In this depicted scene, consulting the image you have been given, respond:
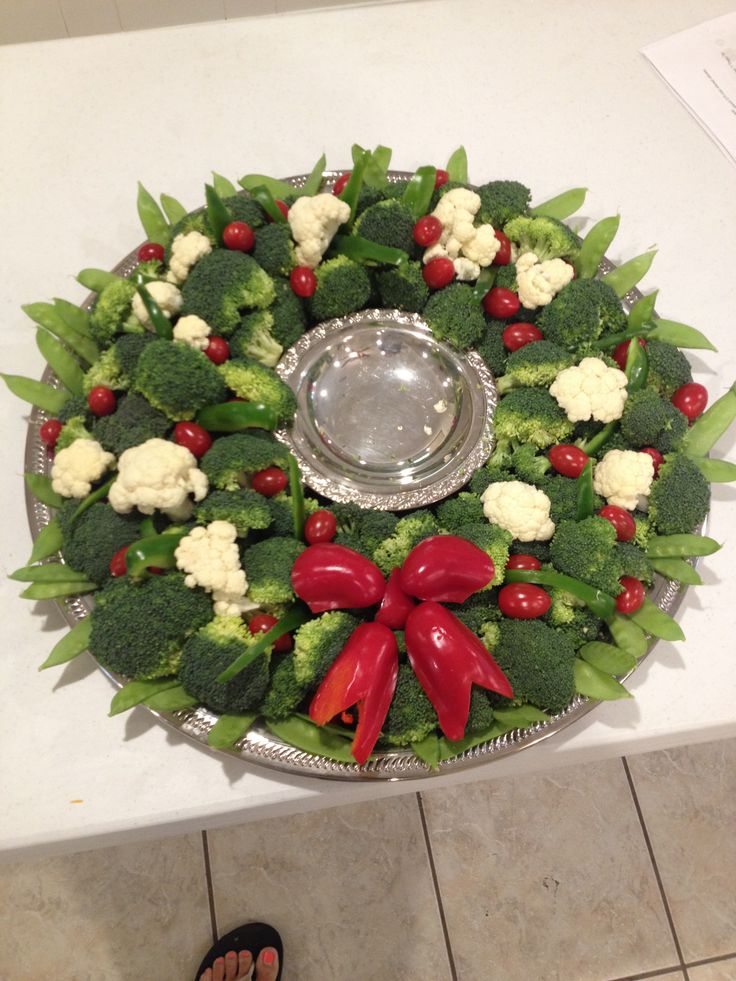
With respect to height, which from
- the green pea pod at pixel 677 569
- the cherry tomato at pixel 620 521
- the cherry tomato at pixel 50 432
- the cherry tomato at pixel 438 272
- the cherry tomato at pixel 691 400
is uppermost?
the cherry tomato at pixel 438 272

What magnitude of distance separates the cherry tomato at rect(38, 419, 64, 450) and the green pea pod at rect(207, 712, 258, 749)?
470 millimetres

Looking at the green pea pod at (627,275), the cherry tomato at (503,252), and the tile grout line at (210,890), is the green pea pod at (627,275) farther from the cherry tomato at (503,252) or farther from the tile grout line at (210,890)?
the tile grout line at (210,890)

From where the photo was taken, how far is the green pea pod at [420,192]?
3.86ft

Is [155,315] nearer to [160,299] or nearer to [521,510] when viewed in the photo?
[160,299]

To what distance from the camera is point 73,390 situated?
1.12 metres

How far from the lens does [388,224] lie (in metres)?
1.14

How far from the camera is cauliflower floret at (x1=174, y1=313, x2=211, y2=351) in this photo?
106 centimetres

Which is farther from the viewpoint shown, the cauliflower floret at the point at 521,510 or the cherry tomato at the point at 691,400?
the cherry tomato at the point at 691,400

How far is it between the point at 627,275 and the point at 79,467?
925mm

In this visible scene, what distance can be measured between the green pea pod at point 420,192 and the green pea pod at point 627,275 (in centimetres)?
33

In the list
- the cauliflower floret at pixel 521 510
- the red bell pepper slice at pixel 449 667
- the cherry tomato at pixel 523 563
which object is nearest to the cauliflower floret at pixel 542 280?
the cauliflower floret at pixel 521 510

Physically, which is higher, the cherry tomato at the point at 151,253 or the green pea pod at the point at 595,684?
the cherry tomato at the point at 151,253

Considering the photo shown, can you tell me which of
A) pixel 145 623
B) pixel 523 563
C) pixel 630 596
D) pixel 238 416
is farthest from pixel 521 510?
pixel 145 623

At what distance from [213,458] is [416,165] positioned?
839 mm
